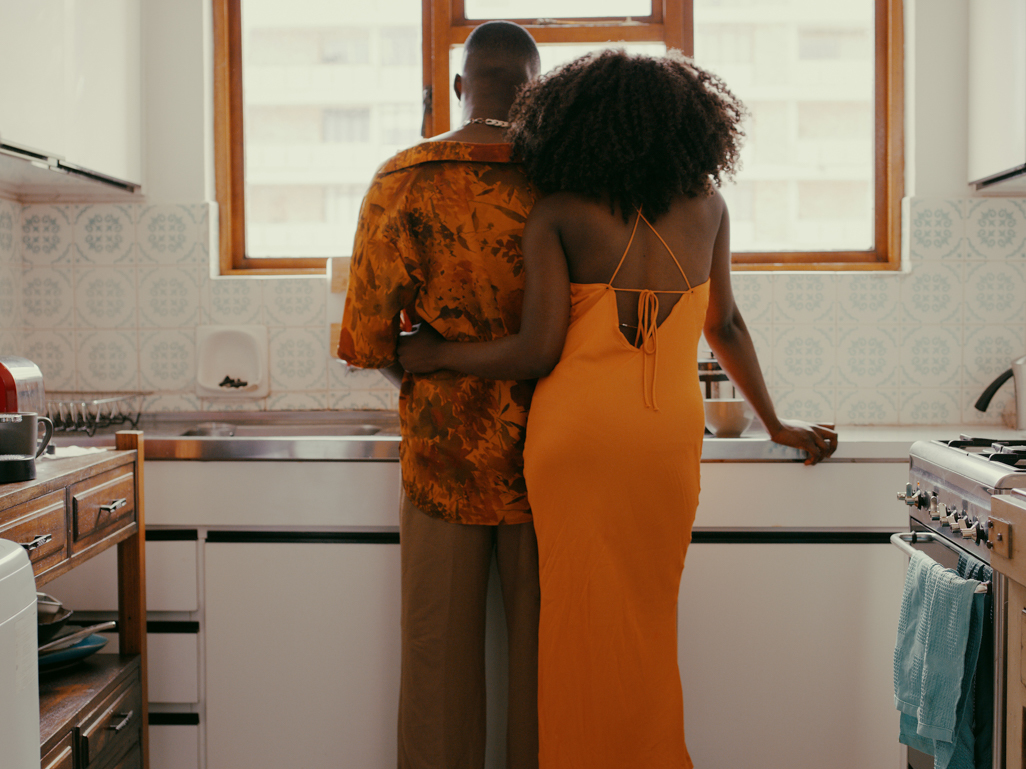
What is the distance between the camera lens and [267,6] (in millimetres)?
2016

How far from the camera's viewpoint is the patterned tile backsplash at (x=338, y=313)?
1.88 metres

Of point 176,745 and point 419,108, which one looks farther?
point 419,108

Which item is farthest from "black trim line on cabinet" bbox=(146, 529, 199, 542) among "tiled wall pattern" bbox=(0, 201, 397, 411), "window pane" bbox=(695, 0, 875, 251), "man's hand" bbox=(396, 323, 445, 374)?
"window pane" bbox=(695, 0, 875, 251)

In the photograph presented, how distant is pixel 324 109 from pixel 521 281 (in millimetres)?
1251

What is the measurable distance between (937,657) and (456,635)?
688mm

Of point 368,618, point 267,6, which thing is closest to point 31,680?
point 368,618

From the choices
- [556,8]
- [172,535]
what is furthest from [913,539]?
[556,8]

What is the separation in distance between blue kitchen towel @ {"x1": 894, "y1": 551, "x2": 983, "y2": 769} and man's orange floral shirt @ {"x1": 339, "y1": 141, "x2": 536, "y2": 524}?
596 millimetres

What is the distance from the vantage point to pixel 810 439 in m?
1.39

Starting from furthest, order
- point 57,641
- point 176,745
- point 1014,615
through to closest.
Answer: point 176,745
point 57,641
point 1014,615

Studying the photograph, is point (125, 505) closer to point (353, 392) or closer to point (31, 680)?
point (31, 680)

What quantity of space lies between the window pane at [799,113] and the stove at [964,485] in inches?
35.5

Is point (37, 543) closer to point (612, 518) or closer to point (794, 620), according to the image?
point (612, 518)

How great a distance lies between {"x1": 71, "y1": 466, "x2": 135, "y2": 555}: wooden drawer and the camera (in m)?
1.13
